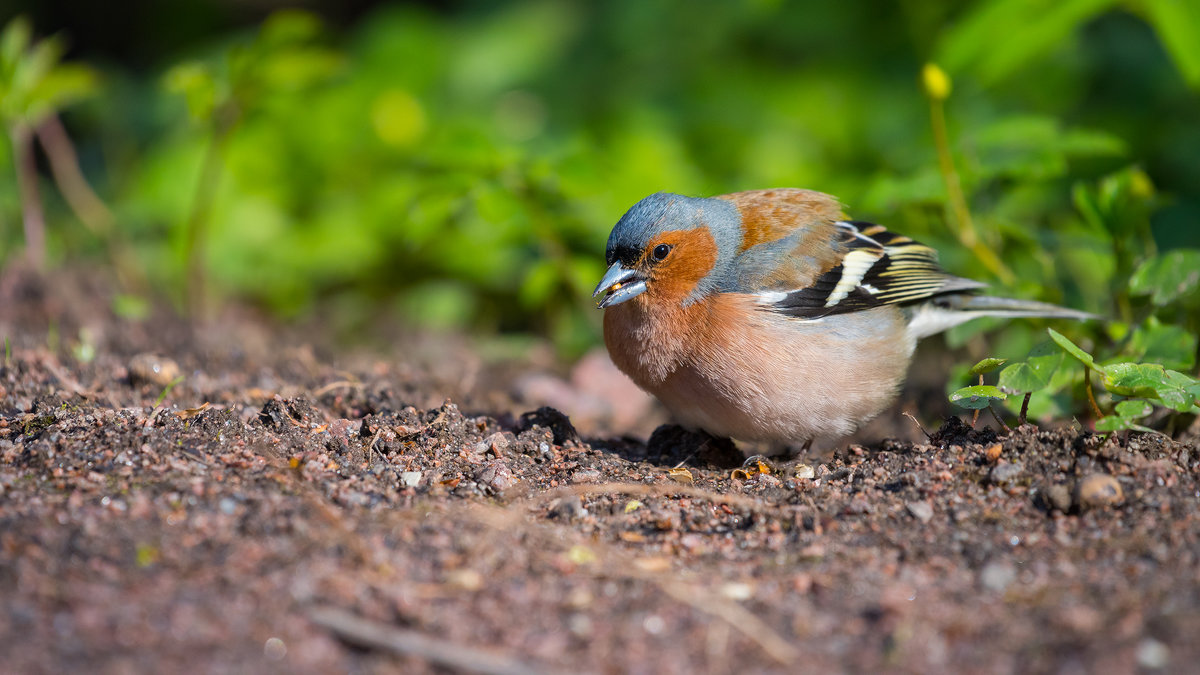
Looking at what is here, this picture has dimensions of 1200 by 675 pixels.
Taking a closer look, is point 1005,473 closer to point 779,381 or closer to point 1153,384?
point 1153,384

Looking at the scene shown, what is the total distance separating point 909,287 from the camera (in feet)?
14.2

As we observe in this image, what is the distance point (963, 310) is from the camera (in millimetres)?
4418

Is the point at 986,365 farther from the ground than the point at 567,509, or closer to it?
farther from the ground

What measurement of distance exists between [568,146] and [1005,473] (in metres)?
2.66

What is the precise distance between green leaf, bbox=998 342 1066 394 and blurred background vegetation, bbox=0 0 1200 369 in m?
1.21

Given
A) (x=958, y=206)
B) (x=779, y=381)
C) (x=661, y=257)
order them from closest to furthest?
(x=779, y=381) < (x=661, y=257) < (x=958, y=206)

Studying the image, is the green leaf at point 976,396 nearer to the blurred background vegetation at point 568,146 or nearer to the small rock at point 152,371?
the blurred background vegetation at point 568,146

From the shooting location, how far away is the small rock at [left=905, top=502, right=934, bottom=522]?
306 centimetres

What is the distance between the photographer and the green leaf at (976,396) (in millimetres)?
3174

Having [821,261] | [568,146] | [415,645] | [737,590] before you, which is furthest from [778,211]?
[415,645]

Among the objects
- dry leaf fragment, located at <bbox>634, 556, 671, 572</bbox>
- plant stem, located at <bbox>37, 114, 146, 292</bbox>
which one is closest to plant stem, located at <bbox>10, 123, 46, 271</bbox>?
plant stem, located at <bbox>37, 114, 146, 292</bbox>

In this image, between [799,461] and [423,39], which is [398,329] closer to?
[423,39]

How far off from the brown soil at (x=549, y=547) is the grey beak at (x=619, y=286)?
500 millimetres

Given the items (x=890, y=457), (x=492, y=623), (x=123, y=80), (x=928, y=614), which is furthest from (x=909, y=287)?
(x=123, y=80)
